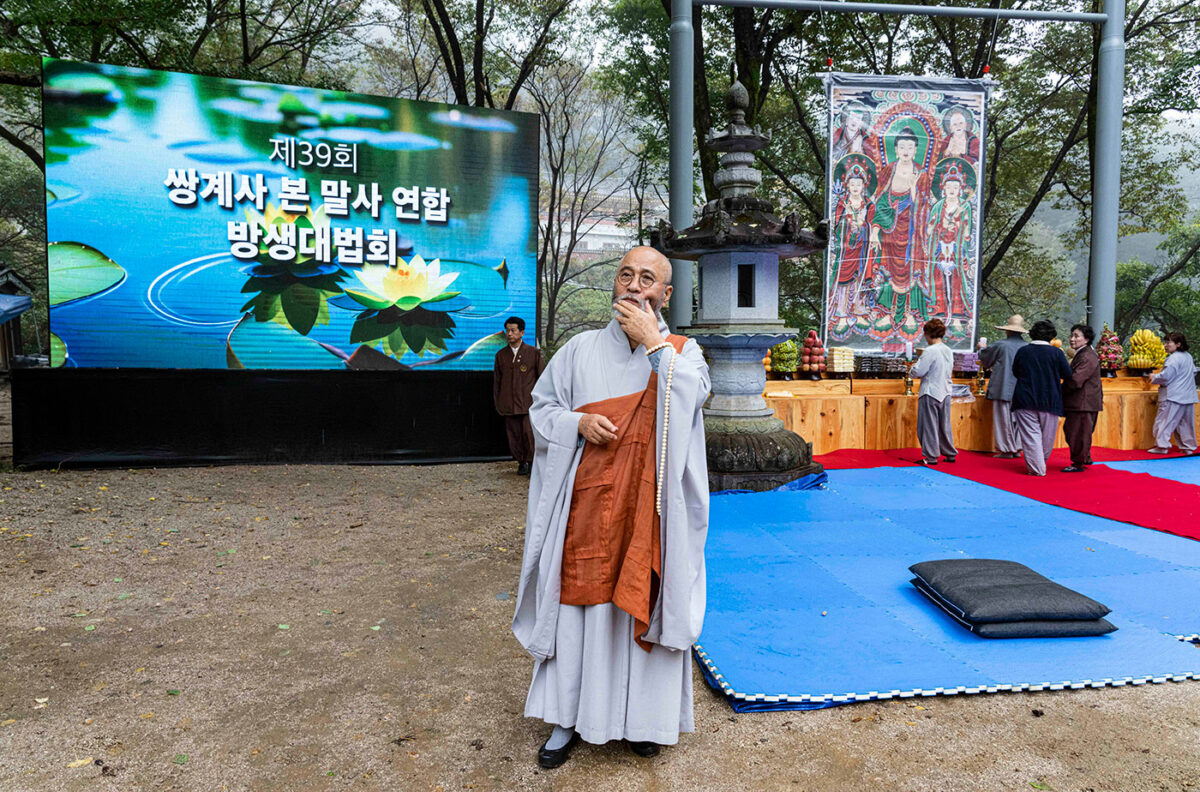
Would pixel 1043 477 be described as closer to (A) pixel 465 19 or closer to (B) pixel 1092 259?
(B) pixel 1092 259

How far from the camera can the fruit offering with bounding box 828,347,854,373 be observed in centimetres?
902

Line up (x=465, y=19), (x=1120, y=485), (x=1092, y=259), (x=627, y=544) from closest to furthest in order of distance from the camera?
(x=627, y=544)
(x=1120, y=485)
(x=1092, y=259)
(x=465, y=19)

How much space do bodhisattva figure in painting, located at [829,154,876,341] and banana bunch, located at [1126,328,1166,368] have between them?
3.30 m

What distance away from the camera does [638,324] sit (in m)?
2.44

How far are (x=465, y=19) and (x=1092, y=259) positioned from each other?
11.9m

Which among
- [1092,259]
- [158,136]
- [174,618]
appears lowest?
[174,618]

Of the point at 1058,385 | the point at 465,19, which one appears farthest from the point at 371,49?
the point at 1058,385

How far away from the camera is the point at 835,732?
2.76 m

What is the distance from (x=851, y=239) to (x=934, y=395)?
2.35 m

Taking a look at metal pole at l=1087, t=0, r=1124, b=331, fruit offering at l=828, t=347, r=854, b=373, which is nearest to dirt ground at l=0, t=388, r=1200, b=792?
fruit offering at l=828, t=347, r=854, b=373

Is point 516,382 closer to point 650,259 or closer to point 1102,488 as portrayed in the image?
point 1102,488

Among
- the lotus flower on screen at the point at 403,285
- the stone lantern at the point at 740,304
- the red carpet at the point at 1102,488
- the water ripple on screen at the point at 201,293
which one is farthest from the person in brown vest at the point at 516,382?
the red carpet at the point at 1102,488

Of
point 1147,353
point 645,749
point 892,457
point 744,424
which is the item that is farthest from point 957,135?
point 645,749

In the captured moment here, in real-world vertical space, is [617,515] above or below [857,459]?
above
